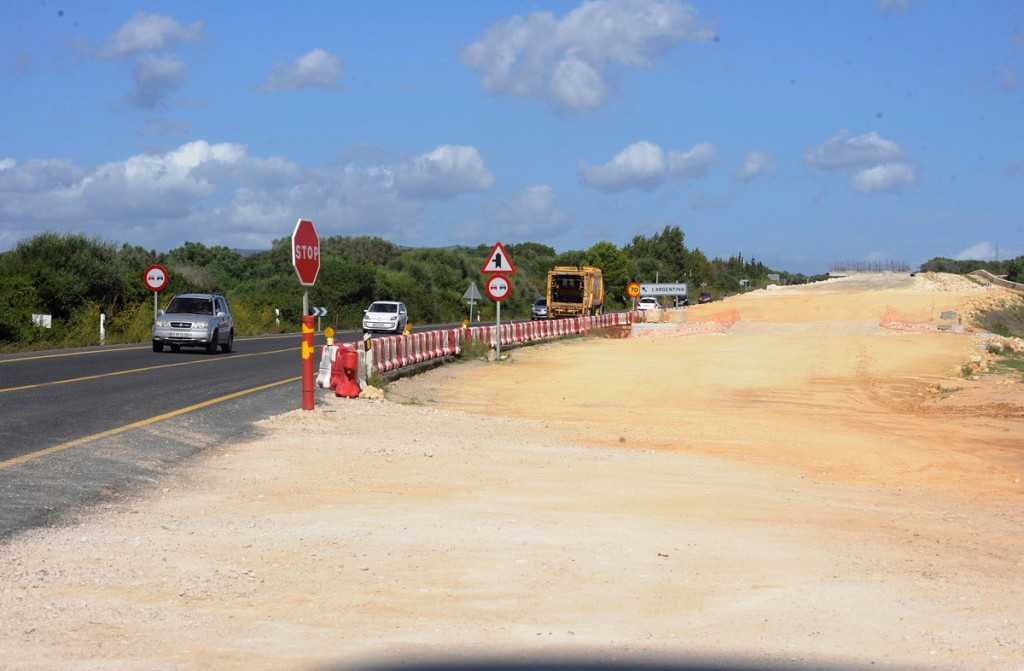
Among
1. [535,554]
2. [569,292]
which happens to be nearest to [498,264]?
[535,554]

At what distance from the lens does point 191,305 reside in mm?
34281

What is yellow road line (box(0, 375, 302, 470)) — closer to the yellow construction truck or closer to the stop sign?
the stop sign

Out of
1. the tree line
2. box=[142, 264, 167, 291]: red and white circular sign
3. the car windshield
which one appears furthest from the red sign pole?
box=[142, 264, 167, 291]: red and white circular sign

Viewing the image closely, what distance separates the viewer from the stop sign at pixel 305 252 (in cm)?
1555

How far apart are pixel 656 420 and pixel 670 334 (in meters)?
39.8

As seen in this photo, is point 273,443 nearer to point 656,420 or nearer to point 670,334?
point 656,420

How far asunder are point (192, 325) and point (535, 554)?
26504 mm

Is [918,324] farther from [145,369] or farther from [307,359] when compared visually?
[307,359]

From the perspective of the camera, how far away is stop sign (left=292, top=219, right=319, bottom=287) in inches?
612

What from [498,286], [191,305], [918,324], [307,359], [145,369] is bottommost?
[918,324]

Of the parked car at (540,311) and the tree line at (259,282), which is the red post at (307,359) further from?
the parked car at (540,311)

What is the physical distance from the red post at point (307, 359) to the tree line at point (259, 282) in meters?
11.2

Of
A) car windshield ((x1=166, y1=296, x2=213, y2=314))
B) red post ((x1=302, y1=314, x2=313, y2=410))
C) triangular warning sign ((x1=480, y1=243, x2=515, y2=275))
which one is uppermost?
triangular warning sign ((x1=480, y1=243, x2=515, y2=275))

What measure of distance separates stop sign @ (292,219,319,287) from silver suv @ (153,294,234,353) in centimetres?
1824
